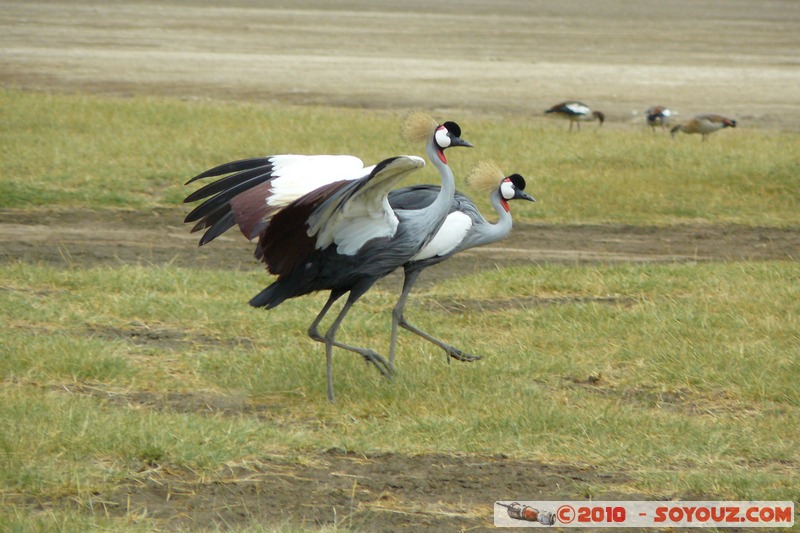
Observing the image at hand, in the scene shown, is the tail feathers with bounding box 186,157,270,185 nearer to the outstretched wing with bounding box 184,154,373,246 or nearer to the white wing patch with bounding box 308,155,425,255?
the outstretched wing with bounding box 184,154,373,246

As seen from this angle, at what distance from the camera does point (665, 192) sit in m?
10.5

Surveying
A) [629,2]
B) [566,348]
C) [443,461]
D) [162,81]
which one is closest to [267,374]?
[443,461]

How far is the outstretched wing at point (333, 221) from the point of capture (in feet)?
15.6

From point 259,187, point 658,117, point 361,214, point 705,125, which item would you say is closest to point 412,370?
point 361,214

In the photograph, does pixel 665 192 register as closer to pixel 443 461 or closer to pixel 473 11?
pixel 443 461

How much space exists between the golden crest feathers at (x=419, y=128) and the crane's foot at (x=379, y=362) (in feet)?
3.43

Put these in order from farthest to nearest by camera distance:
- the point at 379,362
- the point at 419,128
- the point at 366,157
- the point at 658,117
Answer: the point at 658,117
the point at 366,157
the point at 379,362
the point at 419,128

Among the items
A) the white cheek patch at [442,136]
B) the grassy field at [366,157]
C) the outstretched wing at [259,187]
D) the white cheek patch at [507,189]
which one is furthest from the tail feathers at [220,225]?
the grassy field at [366,157]

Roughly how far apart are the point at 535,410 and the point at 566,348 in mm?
1190

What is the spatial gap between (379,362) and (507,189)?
1304mm

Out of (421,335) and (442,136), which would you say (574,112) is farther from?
(442,136)

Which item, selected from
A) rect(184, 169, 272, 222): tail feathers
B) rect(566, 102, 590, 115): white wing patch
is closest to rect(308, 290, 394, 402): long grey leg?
rect(184, 169, 272, 222): tail feathers

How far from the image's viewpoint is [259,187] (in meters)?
5.22

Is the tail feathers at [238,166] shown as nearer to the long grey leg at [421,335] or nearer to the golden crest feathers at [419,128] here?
the golden crest feathers at [419,128]
